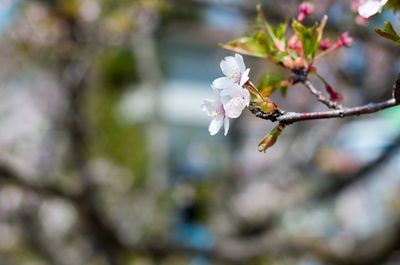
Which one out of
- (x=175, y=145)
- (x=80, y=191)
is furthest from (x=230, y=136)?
(x=175, y=145)

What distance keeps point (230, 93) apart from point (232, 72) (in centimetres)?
3

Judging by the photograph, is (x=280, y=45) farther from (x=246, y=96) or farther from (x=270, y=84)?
(x=246, y=96)

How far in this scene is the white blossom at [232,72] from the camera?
2.65ft

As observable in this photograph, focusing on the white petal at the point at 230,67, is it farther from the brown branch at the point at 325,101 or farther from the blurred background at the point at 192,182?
the blurred background at the point at 192,182

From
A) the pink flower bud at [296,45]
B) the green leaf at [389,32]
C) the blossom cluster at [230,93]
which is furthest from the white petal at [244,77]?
the pink flower bud at [296,45]

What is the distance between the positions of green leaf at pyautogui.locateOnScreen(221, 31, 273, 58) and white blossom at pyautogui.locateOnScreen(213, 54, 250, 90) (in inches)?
9.3

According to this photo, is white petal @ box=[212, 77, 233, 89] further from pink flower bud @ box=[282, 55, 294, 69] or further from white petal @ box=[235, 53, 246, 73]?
pink flower bud @ box=[282, 55, 294, 69]

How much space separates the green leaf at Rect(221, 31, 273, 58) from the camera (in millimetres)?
1052

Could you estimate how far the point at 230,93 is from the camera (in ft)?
2.67

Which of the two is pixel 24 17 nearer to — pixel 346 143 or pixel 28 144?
pixel 28 144

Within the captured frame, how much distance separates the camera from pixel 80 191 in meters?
3.42

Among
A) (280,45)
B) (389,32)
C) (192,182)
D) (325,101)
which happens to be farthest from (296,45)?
(192,182)

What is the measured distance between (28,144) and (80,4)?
11.9 ft

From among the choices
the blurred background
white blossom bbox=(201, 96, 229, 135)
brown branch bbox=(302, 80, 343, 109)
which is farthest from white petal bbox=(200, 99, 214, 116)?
the blurred background
